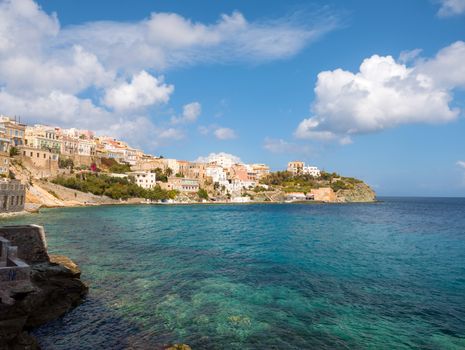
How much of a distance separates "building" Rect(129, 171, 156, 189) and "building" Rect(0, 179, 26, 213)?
1975 inches

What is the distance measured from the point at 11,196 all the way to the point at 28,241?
43.3m

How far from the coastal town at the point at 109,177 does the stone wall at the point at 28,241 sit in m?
40.5

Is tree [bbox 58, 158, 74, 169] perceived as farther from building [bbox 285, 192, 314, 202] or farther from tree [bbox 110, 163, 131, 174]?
building [bbox 285, 192, 314, 202]

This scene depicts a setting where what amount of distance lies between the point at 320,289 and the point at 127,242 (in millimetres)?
18997

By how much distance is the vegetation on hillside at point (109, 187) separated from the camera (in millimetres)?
85875

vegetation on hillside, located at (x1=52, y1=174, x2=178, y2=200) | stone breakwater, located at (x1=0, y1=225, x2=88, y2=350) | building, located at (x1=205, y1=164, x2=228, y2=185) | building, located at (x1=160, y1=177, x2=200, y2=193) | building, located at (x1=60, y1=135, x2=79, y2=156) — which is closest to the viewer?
stone breakwater, located at (x1=0, y1=225, x2=88, y2=350)

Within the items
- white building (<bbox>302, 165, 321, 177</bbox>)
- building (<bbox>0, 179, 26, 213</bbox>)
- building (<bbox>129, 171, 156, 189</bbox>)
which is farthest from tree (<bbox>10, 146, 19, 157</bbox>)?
white building (<bbox>302, 165, 321, 177</bbox>)

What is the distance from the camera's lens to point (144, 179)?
4213 inches

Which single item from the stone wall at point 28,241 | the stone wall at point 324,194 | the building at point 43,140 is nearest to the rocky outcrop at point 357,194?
the stone wall at point 324,194

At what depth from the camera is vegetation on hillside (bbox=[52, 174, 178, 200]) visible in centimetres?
8588

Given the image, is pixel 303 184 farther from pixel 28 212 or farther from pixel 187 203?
pixel 28 212

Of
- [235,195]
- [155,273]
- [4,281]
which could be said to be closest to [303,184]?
[235,195]

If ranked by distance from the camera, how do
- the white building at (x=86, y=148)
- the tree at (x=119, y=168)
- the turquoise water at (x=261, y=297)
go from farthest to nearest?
the tree at (x=119, y=168) → the white building at (x=86, y=148) → the turquoise water at (x=261, y=297)

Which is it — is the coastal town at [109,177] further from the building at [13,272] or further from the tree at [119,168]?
the building at [13,272]
